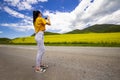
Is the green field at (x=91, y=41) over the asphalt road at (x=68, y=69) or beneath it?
over

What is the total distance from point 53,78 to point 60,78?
0.20 meters

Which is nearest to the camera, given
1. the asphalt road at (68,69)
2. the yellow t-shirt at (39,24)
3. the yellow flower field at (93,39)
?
the asphalt road at (68,69)

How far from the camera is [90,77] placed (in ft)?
14.0

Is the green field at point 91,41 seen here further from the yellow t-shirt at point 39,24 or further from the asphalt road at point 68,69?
the yellow t-shirt at point 39,24

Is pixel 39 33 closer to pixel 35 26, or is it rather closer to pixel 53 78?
pixel 35 26

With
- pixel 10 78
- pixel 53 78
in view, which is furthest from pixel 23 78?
pixel 53 78

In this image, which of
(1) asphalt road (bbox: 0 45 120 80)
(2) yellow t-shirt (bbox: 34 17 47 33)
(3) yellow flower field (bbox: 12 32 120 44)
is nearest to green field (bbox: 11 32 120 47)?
(3) yellow flower field (bbox: 12 32 120 44)

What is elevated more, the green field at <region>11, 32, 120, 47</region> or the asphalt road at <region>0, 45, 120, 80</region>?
the green field at <region>11, 32, 120, 47</region>

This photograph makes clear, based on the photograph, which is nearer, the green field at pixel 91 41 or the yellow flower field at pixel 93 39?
the green field at pixel 91 41

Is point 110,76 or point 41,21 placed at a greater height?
point 41,21

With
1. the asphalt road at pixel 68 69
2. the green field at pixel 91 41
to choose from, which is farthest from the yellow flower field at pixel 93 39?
the asphalt road at pixel 68 69

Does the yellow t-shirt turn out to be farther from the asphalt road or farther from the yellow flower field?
the yellow flower field

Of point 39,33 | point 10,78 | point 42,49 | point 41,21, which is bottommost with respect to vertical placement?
point 10,78

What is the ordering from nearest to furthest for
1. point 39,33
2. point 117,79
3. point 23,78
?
point 117,79 → point 23,78 → point 39,33
